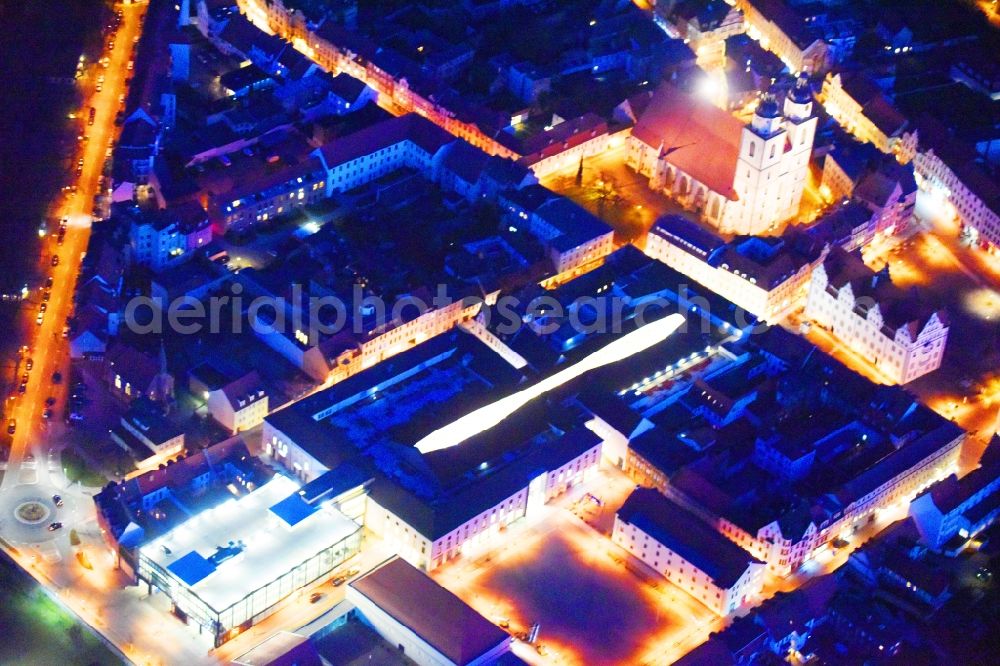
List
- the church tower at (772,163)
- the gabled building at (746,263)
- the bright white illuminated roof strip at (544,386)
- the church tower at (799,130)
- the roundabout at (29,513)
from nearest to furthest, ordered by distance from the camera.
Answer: the roundabout at (29,513) < the bright white illuminated roof strip at (544,386) < the gabled building at (746,263) < the church tower at (772,163) < the church tower at (799,130)

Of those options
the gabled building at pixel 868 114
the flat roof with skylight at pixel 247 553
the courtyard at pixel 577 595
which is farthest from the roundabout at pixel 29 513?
the gabled building at pixel 868 114

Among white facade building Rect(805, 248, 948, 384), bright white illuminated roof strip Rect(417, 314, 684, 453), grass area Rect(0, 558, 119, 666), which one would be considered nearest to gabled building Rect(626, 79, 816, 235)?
white facade building Rect(805, 248, 948, 384)

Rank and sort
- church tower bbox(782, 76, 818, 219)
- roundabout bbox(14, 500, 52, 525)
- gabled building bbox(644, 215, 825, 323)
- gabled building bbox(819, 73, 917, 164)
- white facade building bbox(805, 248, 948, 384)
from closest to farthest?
roundabout bbox(14, 500, 52, 525), white facade building bbox(805, 248, 948, 384), gabled building bbox(644, 215, 825, 323), church tower bbox(782, 76, 818, 219), gabled building bbox(819, 73, 917, 164)

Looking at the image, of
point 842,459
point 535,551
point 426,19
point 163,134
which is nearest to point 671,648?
point 535,551

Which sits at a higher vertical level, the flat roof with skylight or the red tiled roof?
the red tiled roof

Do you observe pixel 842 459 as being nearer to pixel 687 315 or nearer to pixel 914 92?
pixel 687 315

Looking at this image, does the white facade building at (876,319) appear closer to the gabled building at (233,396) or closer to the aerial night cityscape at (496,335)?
the aerial night cityscape at (496,335)

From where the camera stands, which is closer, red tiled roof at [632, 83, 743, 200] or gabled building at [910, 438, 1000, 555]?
gabled building at [910, 438, 1000, 555]

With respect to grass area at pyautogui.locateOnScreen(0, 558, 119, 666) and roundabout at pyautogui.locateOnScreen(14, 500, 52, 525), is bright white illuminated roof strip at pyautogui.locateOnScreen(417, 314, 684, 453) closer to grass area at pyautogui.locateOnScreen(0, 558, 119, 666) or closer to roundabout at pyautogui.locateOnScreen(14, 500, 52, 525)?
roundabout at pyautogui.locateOnScreen(14, 500, 52, 525)
